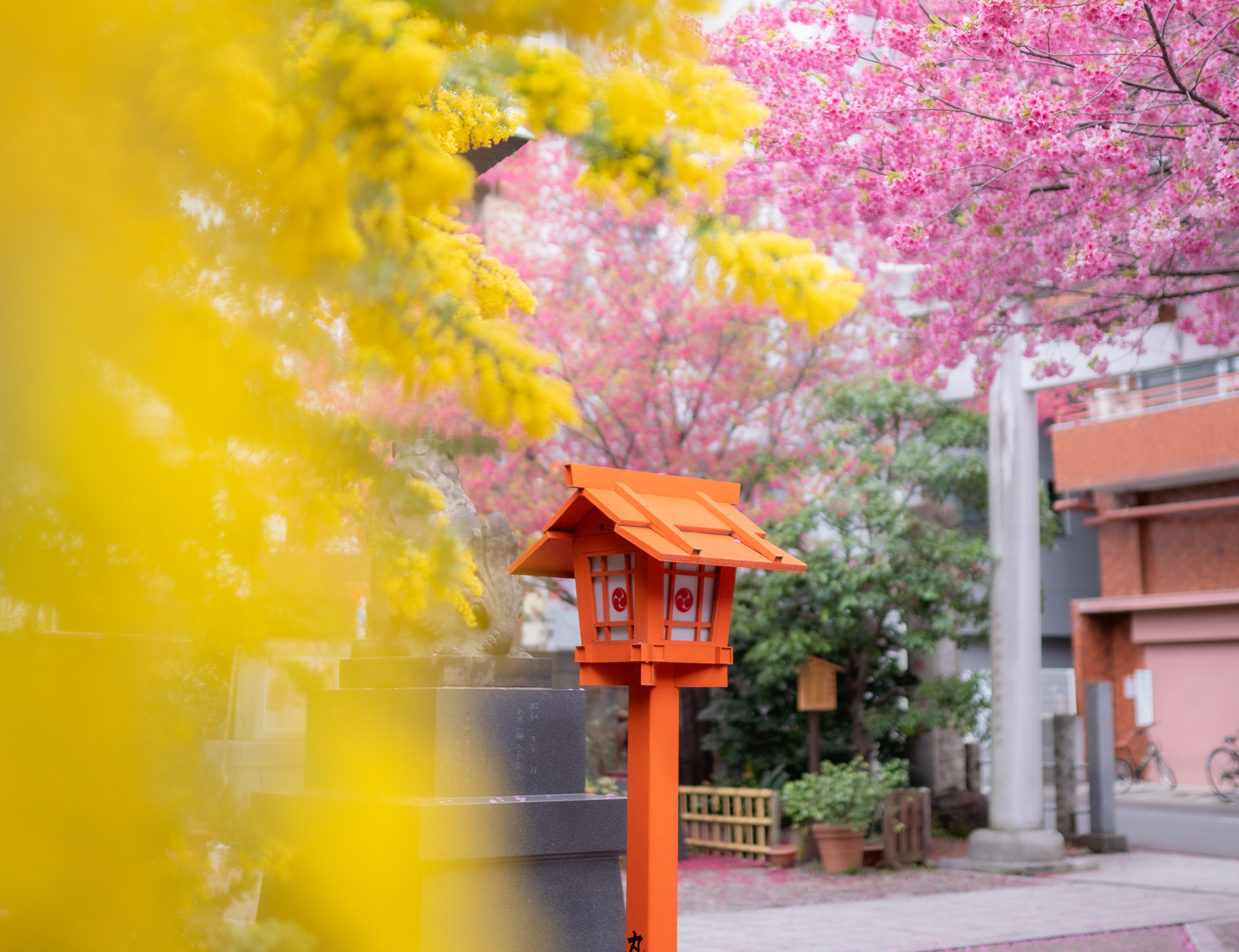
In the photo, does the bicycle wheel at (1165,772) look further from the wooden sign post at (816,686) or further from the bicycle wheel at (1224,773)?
the wooden sign post at (816,686)

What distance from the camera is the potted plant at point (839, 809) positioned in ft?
35.9

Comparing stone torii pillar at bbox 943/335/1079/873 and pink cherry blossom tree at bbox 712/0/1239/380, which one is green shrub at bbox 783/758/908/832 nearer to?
stone torii pillar at bbox 943/335/1079/873

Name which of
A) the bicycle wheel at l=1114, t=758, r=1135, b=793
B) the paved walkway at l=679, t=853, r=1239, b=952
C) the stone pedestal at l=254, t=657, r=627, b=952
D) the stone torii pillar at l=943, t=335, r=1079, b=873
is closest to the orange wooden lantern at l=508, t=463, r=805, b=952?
the stone pedestal at l=254, t=657, r=627, b=952

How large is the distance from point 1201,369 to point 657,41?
22326mm

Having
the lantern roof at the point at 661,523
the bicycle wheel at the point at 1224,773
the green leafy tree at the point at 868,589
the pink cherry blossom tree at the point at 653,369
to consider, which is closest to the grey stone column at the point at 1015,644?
the green leafy tree at the point at 868,589

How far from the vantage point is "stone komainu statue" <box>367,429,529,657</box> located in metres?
5.19

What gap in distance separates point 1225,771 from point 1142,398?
6.91 metres

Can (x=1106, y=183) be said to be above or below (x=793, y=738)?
above

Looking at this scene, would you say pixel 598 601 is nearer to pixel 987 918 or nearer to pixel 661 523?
pixel 661 523

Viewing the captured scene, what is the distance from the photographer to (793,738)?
13.3 metres

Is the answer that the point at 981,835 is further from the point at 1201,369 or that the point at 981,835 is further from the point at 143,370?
the point at 1201,369

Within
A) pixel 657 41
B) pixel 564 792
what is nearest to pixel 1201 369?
pixel 564 792

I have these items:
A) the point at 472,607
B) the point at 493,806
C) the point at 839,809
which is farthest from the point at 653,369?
the point at 493,806

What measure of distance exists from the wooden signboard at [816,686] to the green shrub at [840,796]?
2.11ft
